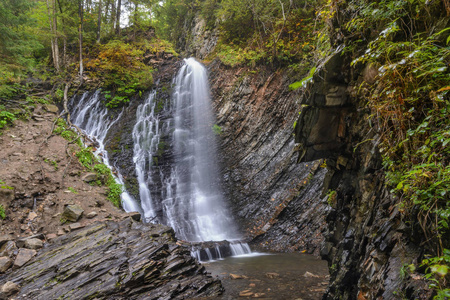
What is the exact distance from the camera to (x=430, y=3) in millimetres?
2822

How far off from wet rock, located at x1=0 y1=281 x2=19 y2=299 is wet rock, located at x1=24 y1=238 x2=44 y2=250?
1.17 metres

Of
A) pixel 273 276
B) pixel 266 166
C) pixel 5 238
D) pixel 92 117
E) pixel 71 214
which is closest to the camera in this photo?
pixel 5 238

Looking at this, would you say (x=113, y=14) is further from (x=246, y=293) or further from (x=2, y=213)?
(x=246, y=293)

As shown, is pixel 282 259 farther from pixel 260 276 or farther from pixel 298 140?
pixel 298 140

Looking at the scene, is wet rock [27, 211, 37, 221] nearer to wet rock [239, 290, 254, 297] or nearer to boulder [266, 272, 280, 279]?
→ wet rock [239, 290, 254, 297]

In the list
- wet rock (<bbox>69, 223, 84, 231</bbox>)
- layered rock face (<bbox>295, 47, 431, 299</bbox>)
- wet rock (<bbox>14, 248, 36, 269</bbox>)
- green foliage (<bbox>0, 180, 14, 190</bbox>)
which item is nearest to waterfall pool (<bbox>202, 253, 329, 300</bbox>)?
layered rock face (<bbox>295, 47, 431, 299</bbox>)

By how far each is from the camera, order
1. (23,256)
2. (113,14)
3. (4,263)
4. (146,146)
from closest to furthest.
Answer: (4,263), (23,256), (146,146), (113,14)

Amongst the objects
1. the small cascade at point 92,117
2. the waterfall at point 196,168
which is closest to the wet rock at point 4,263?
the waterfall at point 196,168

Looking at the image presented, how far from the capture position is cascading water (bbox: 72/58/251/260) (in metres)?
11.2

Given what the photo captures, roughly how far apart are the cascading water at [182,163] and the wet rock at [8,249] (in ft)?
14.9

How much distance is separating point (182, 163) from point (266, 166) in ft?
15.8

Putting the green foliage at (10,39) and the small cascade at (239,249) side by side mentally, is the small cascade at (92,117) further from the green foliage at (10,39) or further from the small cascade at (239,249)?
the small cascade at (239,249)

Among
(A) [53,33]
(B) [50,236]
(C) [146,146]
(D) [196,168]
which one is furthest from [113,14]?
(B) [50,236]

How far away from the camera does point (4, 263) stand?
541 centimetres
